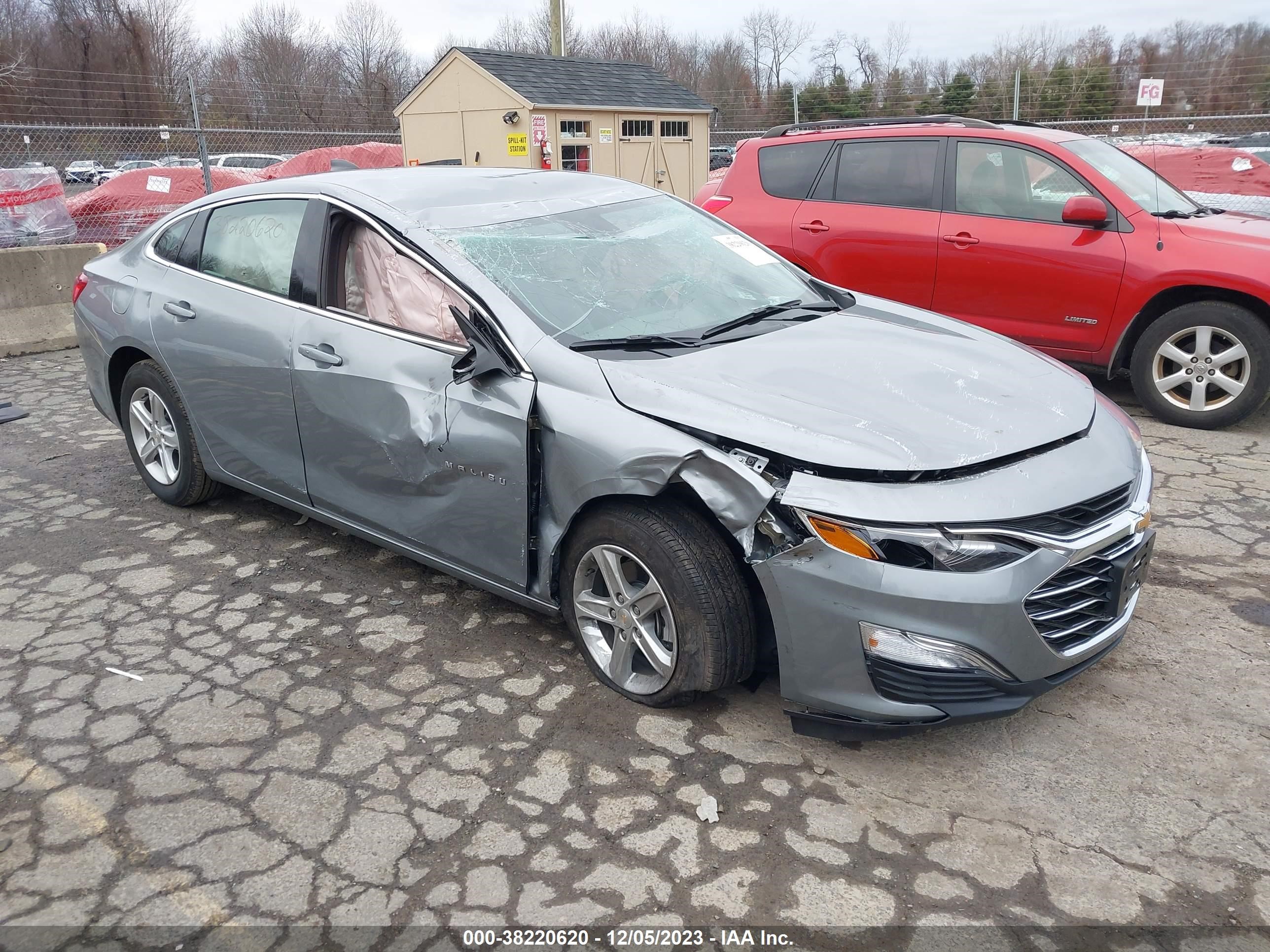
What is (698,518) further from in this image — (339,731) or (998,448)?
(339,731)

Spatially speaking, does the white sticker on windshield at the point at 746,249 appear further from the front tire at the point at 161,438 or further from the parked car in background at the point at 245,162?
the parked car in background at the point at 245,162

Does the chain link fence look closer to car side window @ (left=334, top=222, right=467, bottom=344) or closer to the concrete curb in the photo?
the concrete curb

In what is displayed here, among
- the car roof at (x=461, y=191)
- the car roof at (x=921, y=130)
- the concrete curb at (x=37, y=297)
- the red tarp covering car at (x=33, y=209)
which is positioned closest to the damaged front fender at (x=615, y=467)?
the car roof at (x=461, y=191)

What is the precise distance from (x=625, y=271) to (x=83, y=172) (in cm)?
1801

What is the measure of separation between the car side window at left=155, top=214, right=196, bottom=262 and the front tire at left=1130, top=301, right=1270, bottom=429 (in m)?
5.28

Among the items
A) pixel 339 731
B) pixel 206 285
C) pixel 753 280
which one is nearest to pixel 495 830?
pixel 339 731

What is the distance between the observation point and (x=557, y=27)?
16469 mm

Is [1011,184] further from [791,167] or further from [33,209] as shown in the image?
[33,209]

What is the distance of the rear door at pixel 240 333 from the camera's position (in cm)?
395

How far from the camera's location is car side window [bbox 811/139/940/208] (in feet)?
21.6

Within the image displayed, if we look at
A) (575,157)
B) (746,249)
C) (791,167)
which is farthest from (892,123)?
(575,157)

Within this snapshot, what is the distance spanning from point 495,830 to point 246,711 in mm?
1074

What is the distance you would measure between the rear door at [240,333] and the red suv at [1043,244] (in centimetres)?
390

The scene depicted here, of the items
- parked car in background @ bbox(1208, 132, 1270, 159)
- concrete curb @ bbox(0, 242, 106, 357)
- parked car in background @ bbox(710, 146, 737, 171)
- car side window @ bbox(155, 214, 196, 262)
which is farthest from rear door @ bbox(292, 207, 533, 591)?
parked car in background @ bbox(710, 146, 737, 171)
